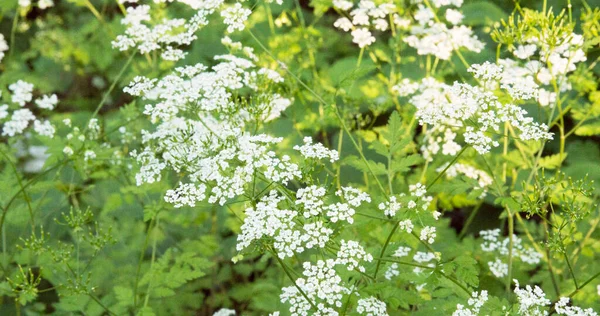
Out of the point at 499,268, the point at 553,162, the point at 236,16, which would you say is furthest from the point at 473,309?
the point at 236,16

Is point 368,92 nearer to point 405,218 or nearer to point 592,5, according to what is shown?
point 405,218

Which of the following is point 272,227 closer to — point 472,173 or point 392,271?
point 392,271

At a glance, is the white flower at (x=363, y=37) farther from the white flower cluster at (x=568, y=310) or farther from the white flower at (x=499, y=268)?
A: the white flower cluster at (x=568, y=310)

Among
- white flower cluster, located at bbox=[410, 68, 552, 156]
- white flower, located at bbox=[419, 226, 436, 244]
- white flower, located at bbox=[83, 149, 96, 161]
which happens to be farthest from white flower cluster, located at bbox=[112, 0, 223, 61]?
white flower, located at bbox=[419, 226, 436, 244]

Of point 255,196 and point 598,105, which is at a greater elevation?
point 255,196

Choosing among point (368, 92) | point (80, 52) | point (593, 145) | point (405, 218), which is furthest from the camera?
point (80, 52)

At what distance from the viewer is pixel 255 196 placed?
275 cm

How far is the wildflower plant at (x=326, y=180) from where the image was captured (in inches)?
105

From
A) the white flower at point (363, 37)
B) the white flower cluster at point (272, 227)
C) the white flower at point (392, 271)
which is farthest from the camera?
the white flower at point (363, 37)

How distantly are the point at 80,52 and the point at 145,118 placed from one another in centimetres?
333

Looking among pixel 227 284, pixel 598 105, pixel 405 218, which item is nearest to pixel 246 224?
pixel 405 218

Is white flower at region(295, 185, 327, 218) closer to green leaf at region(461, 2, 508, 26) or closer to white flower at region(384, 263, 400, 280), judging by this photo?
white flower at region(384, 263, 400, 280)

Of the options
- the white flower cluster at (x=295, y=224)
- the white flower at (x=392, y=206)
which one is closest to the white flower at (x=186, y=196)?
the white flower cluster at (x=295, y=224)

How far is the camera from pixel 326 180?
2.63 m
